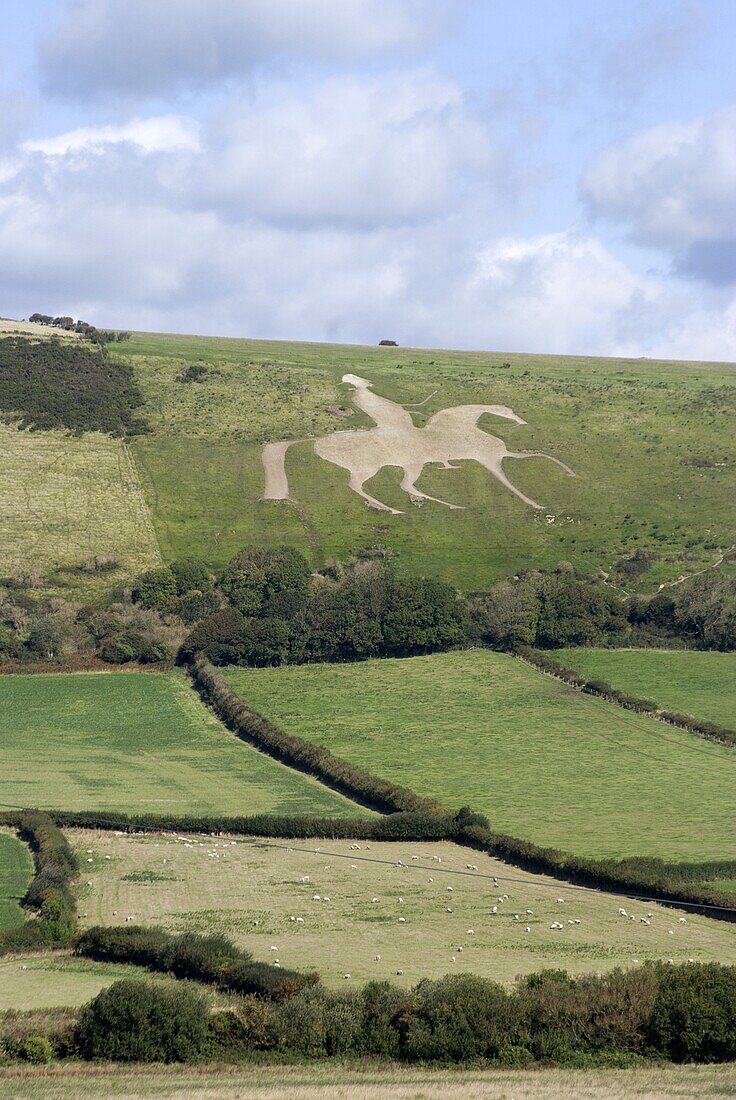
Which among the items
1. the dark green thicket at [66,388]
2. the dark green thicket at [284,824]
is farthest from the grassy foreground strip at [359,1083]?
the dark green thicket at [66,388]

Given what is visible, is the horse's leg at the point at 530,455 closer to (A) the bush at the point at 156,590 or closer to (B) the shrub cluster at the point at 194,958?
(A) the bush at the point at 156,590

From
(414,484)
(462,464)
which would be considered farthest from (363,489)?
(462,464)

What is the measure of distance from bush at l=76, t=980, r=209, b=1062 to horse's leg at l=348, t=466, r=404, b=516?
8343cm

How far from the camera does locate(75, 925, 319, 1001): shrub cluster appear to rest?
117 feet

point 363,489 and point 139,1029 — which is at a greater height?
point 363,489

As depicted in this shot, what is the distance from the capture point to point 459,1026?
32.4 m

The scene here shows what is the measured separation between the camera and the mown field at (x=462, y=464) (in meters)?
109

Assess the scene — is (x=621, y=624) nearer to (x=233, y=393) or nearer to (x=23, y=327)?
(x=233, y=393)

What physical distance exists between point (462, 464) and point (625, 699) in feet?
156

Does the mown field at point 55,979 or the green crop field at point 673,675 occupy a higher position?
the green crop field at point 673,675

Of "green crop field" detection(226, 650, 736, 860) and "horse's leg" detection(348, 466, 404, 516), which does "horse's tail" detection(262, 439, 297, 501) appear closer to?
"horse's leg" detection(348, 466, 404, 516)

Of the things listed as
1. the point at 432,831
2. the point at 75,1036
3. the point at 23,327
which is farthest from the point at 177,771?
the point at 23,327

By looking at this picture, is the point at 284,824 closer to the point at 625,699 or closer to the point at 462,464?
the point at 625,699

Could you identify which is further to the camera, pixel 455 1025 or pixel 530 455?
pixel 530 455
